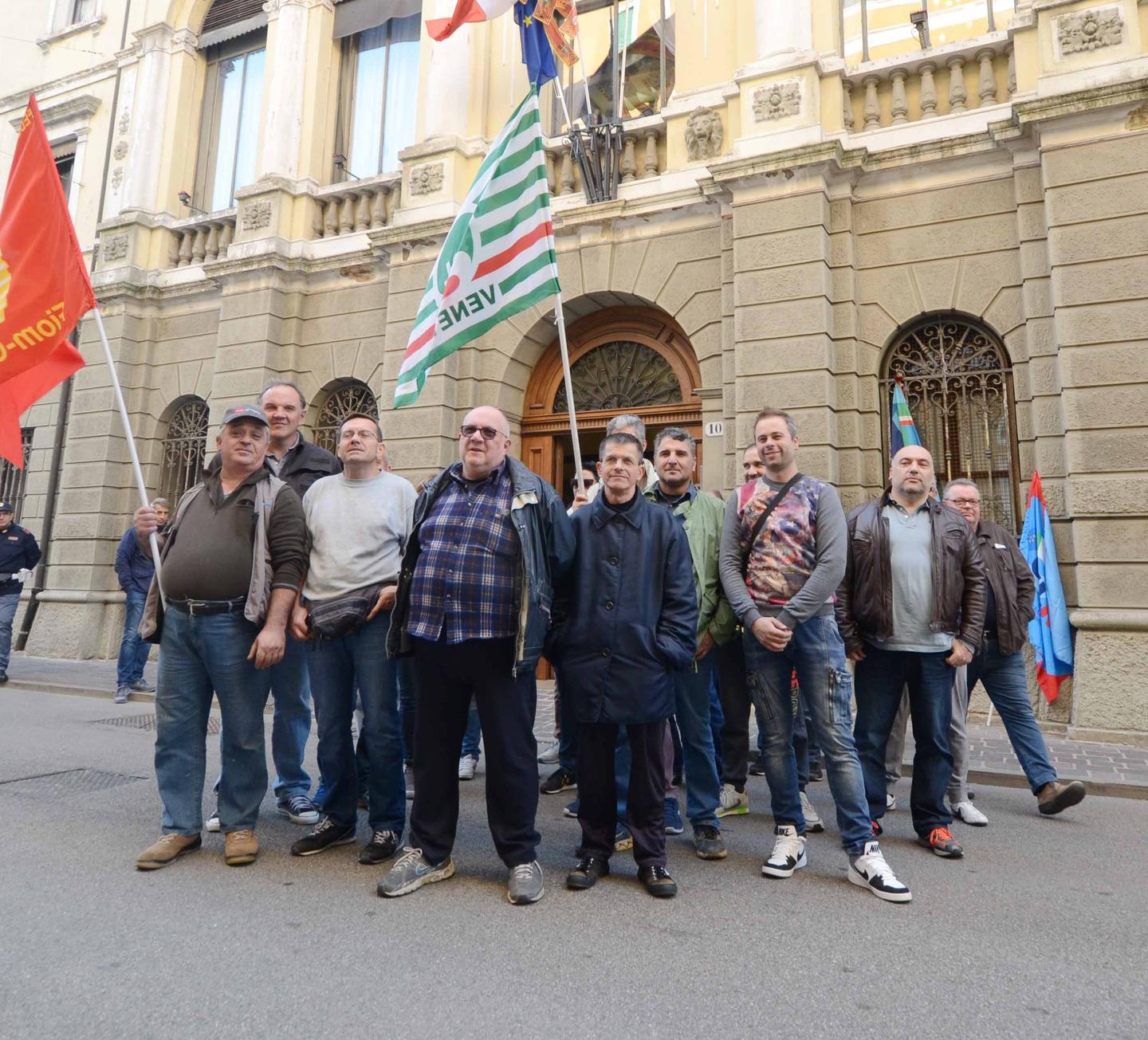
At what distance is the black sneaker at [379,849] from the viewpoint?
12.5 ft

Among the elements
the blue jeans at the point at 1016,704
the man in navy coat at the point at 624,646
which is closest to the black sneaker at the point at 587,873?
→ the man in navy coat at the point at 624,646

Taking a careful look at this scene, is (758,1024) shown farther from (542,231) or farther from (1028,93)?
(1028,93)

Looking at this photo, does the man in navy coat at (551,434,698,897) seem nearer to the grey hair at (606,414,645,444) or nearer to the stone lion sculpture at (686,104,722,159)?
the grey hair at (606,414,645,444)

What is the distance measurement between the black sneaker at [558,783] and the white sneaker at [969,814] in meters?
2.35

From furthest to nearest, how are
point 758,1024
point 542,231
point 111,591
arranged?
point 111,591 → point 542,231 → point 758,1024

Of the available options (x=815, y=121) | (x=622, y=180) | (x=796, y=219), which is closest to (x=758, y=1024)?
(x=796, y=219)

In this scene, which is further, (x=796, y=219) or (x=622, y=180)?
(x=622, y=180)

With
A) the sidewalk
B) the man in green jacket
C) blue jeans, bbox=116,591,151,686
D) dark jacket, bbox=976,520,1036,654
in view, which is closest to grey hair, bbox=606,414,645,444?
the man in green jacket

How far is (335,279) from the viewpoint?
12.5 m

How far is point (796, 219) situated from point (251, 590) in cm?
756

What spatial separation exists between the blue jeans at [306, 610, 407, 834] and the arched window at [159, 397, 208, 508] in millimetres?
10697

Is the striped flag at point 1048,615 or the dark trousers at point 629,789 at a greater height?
the striped flag at point 1048,615

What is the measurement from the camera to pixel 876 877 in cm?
353

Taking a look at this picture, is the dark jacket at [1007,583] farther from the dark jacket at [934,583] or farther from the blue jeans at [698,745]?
the blue jeans at [698,745]
